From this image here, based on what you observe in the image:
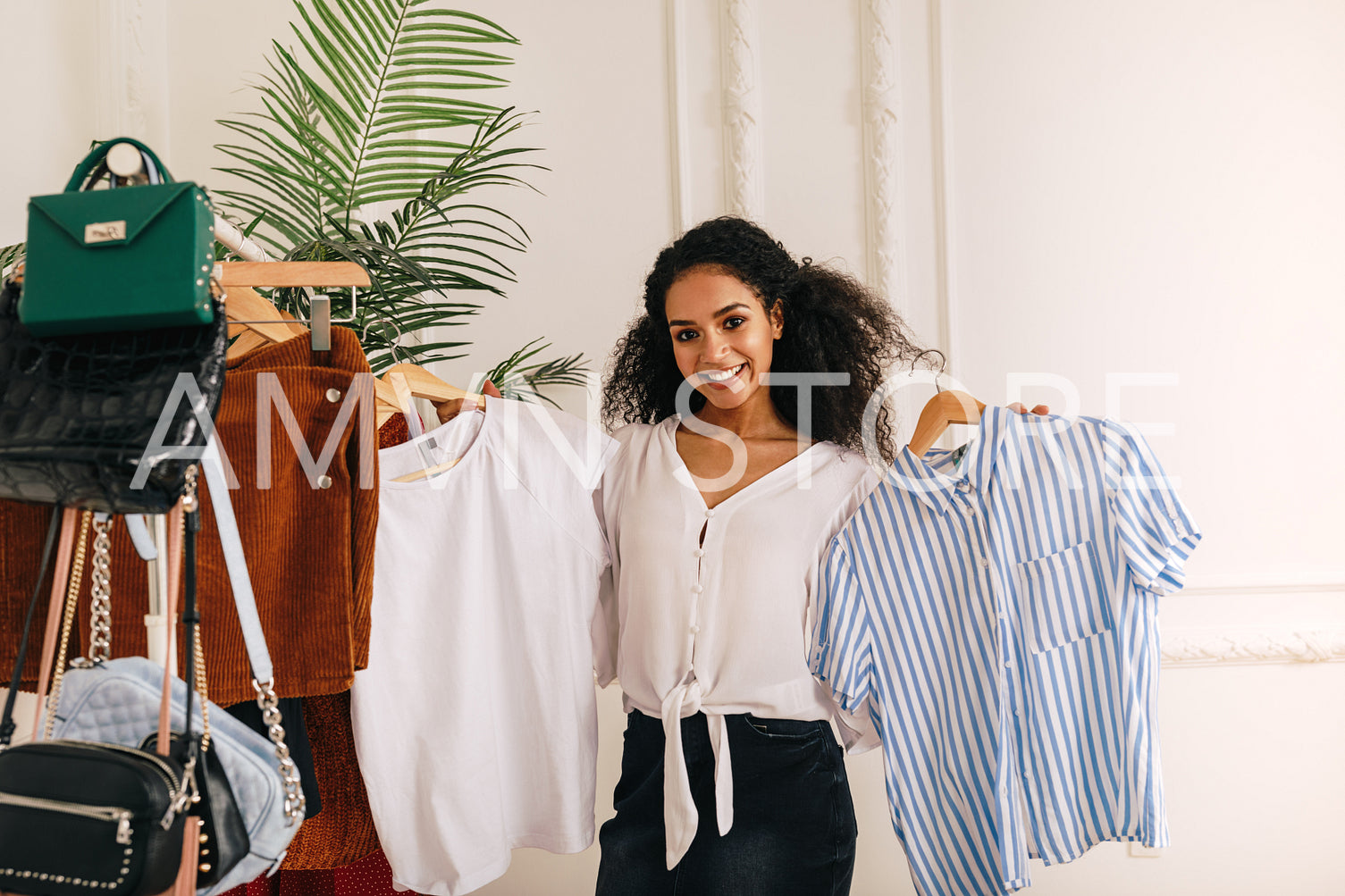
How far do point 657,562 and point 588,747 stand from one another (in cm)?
33

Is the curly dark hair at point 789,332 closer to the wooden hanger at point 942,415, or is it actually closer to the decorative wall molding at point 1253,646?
the wooden hanger at point 942,415

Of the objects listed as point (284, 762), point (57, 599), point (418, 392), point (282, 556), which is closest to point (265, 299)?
point (418, 392)

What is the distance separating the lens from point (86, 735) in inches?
34.7

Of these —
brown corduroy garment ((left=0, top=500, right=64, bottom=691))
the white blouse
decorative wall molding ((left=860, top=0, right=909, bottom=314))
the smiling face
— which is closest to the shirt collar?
the white blouse

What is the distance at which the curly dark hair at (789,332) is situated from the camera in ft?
5.19

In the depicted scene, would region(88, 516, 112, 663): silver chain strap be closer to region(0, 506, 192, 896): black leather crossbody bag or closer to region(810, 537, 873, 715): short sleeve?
region(0, 506, 192, 896): black leather crossbody bag

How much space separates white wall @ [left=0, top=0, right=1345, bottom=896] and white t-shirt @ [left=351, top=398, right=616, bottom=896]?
81 centimetres

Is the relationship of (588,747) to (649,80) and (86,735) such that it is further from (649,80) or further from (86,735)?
(649,80)

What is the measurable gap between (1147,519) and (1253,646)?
3.77 ft

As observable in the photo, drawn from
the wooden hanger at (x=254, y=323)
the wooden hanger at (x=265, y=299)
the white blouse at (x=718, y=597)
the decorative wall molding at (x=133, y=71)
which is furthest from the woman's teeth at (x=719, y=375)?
the decorative wall molding at (x=133, y=71)

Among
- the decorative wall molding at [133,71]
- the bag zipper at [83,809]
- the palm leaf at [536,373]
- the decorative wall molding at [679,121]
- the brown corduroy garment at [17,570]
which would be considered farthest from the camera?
the decorative wall molding at [679,121]

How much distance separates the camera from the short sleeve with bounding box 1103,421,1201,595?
1.32m

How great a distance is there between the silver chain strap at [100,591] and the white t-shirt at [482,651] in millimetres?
379

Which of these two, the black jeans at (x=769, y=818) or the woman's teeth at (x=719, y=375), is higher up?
the woman's teeth at (x=719, y=375)
